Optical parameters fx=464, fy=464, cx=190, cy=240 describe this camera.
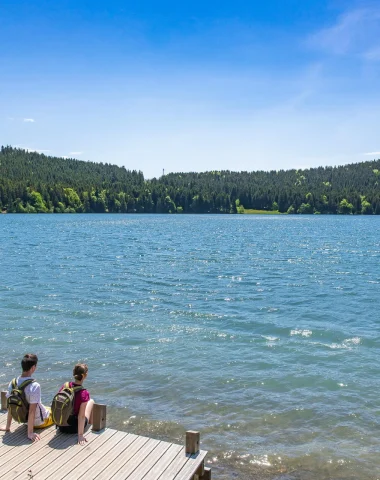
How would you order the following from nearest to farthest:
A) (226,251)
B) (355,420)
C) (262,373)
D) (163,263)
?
1. (355,420)
2. (262,373)
3. (163,263)
4. (226,251)

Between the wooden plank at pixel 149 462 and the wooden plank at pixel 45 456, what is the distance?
1760 mm

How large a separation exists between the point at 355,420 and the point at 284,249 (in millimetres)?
59800

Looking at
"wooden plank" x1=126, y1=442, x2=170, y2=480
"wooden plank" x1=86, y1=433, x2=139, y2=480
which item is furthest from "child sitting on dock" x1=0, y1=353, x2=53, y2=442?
"wooden plank" x1=126, y1=442, x2=170, y2=480

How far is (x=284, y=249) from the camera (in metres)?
73.7

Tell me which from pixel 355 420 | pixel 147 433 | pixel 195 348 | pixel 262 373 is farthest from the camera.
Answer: pixel 195 348

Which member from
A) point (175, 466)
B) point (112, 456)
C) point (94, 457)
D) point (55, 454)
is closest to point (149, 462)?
point (175, 466)

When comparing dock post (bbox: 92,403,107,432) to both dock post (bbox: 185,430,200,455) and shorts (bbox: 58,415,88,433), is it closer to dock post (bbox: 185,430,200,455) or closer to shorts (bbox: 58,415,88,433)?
shorts (bbox: 58,415,88,433)

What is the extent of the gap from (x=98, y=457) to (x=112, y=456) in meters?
0.30

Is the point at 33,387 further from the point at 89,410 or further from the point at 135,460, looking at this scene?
the point at 135,460

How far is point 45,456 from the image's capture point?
984 cm

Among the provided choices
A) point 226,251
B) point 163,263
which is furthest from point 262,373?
point 226,251

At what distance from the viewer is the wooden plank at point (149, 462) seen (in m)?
9.32

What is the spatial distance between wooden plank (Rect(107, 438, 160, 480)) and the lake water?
6.90ft

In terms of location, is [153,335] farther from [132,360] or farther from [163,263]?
[163,263]
